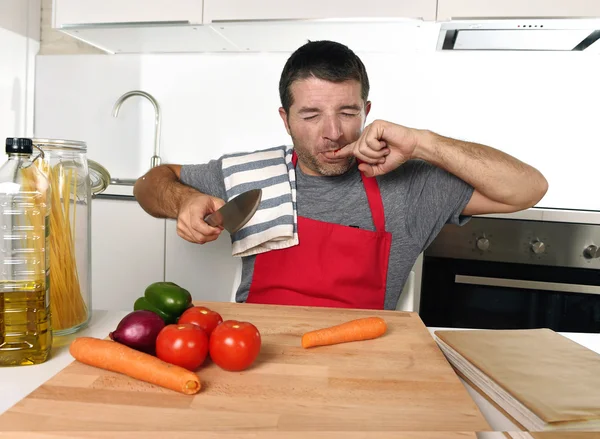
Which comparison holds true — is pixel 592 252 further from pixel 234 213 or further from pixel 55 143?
pixel 55 143

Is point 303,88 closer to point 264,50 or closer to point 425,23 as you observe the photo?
point 425,23

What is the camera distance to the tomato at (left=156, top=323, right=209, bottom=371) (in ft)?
2.60

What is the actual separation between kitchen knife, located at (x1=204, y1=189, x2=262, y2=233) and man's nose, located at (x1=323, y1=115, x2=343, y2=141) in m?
0.43

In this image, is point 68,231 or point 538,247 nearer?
point 68,231

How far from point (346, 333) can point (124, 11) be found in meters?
1.97

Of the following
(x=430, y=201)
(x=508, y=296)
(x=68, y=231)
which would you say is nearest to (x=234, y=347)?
(x=68, y=231)

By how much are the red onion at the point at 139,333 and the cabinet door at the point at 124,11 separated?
1.77 metres

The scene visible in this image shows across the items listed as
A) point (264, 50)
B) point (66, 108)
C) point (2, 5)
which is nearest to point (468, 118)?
point (264, 50)

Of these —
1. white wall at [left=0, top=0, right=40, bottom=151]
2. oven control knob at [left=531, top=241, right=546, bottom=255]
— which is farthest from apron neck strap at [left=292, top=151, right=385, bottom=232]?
white wall at [left=0, top=0, right=40, bottom=151]

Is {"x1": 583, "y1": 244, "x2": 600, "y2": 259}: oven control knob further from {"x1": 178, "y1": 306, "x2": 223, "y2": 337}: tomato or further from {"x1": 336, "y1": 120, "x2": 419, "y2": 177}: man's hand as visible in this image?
{"x1": 178, "y1": 306, "x2": 223, "y2": 337}: tomato

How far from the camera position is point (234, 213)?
115 cm

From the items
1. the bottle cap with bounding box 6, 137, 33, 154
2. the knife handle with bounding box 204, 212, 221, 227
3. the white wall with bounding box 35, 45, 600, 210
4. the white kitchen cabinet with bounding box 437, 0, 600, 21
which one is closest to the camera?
the bottle cap with bounding box 6, 137, 33, 154

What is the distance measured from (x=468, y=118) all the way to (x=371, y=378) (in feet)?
6.76

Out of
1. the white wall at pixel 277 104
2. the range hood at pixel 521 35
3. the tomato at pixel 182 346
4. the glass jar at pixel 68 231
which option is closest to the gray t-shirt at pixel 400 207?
the glass jar at pixel 68 231
